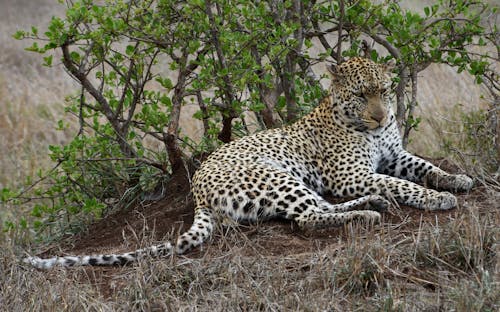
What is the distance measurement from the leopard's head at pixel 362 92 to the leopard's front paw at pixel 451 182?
2.39ft

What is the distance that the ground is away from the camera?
5.20 meters

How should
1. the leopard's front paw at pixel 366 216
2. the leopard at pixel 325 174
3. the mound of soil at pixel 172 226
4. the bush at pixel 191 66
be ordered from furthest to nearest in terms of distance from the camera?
the bush at pixel 191 66 → the leopard at pixel 325 174 → the mound of soil at pixel 172 226 → the leopard's front paw at pixel 366 216

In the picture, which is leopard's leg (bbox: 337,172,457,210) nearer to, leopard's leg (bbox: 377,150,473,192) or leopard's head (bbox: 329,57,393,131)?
leopard's leg (bbox: 377,150,473,192)

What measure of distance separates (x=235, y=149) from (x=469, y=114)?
427cm

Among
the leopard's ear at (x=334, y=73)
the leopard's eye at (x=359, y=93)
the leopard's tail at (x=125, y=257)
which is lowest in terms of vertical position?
the leopard's tail at (x=125, y=257)

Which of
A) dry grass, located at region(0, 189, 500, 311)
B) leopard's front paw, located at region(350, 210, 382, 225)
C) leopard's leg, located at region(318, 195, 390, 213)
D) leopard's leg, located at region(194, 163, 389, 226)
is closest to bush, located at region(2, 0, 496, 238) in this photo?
leopard's leg, located at region(194, 163, 389, 226)

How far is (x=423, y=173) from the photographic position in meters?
7.80

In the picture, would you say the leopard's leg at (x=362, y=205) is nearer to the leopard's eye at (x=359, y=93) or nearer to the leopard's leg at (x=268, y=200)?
the leopard's leg at (x=268, y=200)

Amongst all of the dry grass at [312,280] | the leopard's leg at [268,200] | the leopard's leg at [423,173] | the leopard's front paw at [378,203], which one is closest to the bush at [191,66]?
the leopard's leg at [423,173]

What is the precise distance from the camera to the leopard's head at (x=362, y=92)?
7.74 meters

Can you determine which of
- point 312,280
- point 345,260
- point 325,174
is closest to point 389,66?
point 325,174

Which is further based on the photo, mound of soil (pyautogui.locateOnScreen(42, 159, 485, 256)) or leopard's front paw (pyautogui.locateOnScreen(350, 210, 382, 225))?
mound of soil (pyautogui.locateOnScreen(42, 159, 485, 256))

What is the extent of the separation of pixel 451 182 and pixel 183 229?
95.6 inches

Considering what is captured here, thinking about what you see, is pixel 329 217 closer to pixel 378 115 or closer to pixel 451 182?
pixel 451 182
